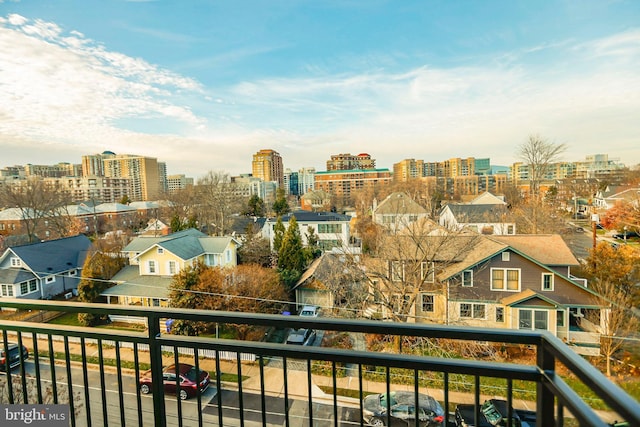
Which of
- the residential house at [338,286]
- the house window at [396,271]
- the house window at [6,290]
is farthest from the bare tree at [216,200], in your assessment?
the house window at [396,271]

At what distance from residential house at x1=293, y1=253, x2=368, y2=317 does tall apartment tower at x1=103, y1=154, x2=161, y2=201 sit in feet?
210

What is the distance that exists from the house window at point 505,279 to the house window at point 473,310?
2.57 feet

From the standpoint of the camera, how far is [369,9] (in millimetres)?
10227

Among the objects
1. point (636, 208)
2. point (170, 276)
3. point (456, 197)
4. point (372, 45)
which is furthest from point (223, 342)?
point (456, 197)

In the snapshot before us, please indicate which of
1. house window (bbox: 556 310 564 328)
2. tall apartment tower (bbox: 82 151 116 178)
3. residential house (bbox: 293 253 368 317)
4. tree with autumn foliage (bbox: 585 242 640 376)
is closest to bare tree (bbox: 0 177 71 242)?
residential house (bbox: 293 253 368 317)

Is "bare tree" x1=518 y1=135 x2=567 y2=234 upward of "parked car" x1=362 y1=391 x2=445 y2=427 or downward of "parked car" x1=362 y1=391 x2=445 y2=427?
upward

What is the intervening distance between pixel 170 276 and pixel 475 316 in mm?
12437

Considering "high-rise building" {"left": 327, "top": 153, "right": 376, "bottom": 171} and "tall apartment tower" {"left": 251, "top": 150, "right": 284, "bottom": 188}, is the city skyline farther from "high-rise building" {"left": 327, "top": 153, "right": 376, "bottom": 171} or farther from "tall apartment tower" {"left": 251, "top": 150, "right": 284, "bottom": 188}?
"high-rise building" {"left": 327, "top": 153, "right": 376, "bottom": 171}

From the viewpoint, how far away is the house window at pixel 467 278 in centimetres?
1079

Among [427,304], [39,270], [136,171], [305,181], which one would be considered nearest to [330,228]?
[427,304]

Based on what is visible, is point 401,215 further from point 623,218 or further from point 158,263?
point 623,218

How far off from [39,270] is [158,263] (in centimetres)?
603

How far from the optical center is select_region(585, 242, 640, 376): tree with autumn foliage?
28.2 ft

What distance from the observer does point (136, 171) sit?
6900cm
